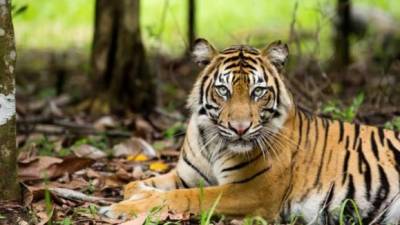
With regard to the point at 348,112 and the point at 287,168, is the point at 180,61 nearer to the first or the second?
the point at 348,112

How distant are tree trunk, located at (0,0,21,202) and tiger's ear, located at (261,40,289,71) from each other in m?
1.55

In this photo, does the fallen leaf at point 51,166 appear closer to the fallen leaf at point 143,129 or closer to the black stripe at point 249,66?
the black stripe at point 249,66

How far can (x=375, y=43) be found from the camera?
12703mm

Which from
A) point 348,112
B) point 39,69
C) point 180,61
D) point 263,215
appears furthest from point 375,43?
point 263,215

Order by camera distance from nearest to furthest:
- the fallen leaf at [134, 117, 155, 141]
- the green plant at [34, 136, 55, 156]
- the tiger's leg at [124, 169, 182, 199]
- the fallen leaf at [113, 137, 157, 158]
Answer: the tiger's leg at [124, 169, 182, 199]
the green plant at [34, 136, 55, 156]
the fallen leaf at [113, 137, 157, 158]
the fallen leaf at [134, 117, 155, 141]

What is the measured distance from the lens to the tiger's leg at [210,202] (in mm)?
4617

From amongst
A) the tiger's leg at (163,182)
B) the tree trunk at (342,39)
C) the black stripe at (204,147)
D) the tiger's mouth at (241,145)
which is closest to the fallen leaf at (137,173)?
the tiger's leg at (163,182)

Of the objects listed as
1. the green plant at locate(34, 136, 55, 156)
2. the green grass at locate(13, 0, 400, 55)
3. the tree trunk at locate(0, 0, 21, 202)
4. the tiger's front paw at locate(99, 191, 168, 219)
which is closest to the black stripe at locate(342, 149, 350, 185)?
the tiger's front paw at locate(99, 191, 168, 219)

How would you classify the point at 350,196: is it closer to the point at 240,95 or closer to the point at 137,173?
the point at 240,95

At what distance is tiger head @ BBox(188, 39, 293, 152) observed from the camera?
4.58 m

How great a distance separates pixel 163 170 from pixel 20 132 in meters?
1.71

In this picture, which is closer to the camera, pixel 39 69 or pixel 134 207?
pixel 134 207

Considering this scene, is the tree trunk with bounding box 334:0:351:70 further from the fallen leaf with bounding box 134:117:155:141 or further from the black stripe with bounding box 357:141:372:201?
the black stripe with bounding box 357:141:372:201

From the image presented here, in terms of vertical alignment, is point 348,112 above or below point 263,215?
above
